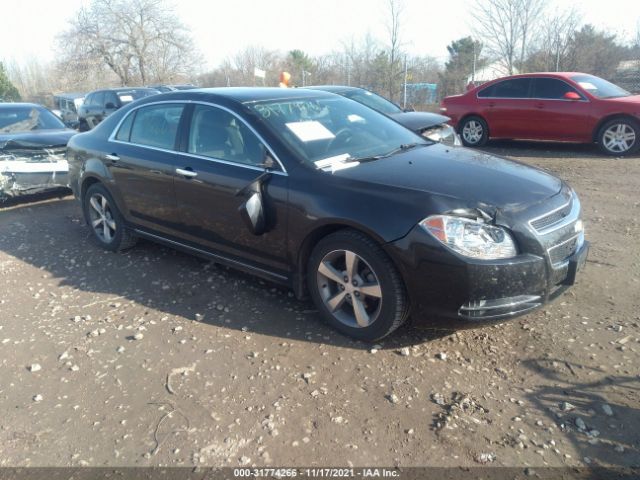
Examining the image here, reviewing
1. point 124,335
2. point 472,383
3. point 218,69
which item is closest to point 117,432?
point 124,335

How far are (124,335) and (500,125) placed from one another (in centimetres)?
910

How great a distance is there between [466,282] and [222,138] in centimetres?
224

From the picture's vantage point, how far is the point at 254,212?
12.2 feet

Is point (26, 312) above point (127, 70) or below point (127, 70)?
below

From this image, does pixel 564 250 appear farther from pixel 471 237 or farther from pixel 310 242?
pixel 310 242

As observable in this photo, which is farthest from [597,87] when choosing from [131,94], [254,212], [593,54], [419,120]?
[131,94]

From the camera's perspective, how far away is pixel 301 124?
399cm

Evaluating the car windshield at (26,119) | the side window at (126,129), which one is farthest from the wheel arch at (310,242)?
the car windshield at (26,119)

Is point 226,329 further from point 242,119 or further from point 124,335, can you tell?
point 242,119

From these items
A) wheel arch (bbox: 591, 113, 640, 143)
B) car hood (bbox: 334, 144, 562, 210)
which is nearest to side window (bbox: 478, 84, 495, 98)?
wheel arch (bbox: 591, 113, 640, 143)

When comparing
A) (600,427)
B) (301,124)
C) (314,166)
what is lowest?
(600,427)

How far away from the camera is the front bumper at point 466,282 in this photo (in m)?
2.99

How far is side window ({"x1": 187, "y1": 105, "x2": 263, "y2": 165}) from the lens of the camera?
3.90m

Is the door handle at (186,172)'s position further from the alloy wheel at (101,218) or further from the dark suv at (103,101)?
the dark suv at (103,101)
